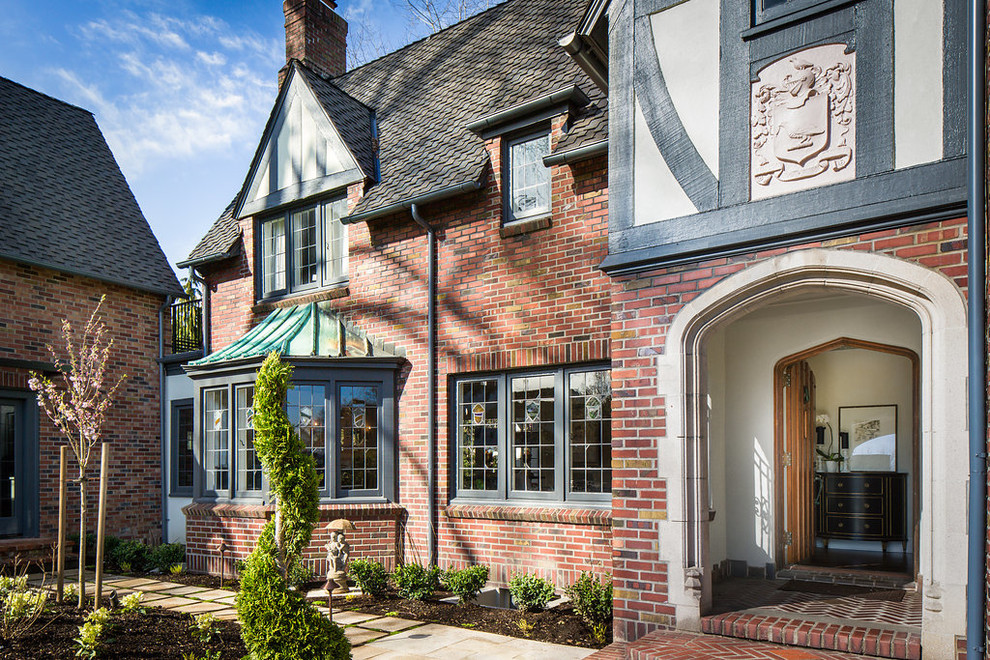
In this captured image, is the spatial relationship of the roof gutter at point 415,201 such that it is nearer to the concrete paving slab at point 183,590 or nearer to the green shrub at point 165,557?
the concrete paving slab at point 183,590

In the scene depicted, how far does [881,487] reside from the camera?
31.3 feet

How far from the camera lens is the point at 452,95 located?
36.4 ft

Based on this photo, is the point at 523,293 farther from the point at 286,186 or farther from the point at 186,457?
the point at 186,457

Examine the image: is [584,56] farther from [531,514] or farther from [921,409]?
[531,514]

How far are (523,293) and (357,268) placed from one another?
9.71ft

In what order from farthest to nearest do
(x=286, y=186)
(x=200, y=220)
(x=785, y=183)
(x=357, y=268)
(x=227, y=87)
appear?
(x=200, y=220) < (x=227, y=87) < (x=286, y=186) < (x=357, y=268) < (x=785, y=183)

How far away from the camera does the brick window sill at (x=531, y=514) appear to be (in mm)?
7641

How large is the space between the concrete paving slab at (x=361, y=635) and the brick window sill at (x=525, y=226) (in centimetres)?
462

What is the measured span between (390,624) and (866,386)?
743 cm

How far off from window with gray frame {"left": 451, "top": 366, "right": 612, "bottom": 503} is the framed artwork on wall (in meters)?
4.82

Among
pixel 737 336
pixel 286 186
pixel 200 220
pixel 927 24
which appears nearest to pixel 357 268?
pixel 286 186

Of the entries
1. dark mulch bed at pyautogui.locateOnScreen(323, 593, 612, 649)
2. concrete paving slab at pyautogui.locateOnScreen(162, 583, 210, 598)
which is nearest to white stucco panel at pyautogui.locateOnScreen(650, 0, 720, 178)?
dark mulch bed at pyautogui.locateOnScreen(323, 593, 612, 649)

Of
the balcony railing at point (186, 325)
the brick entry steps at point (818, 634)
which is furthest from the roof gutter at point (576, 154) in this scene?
the balcony railing at point (186, 325)

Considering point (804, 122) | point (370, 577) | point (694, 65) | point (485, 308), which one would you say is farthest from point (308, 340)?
point (804, 122)
